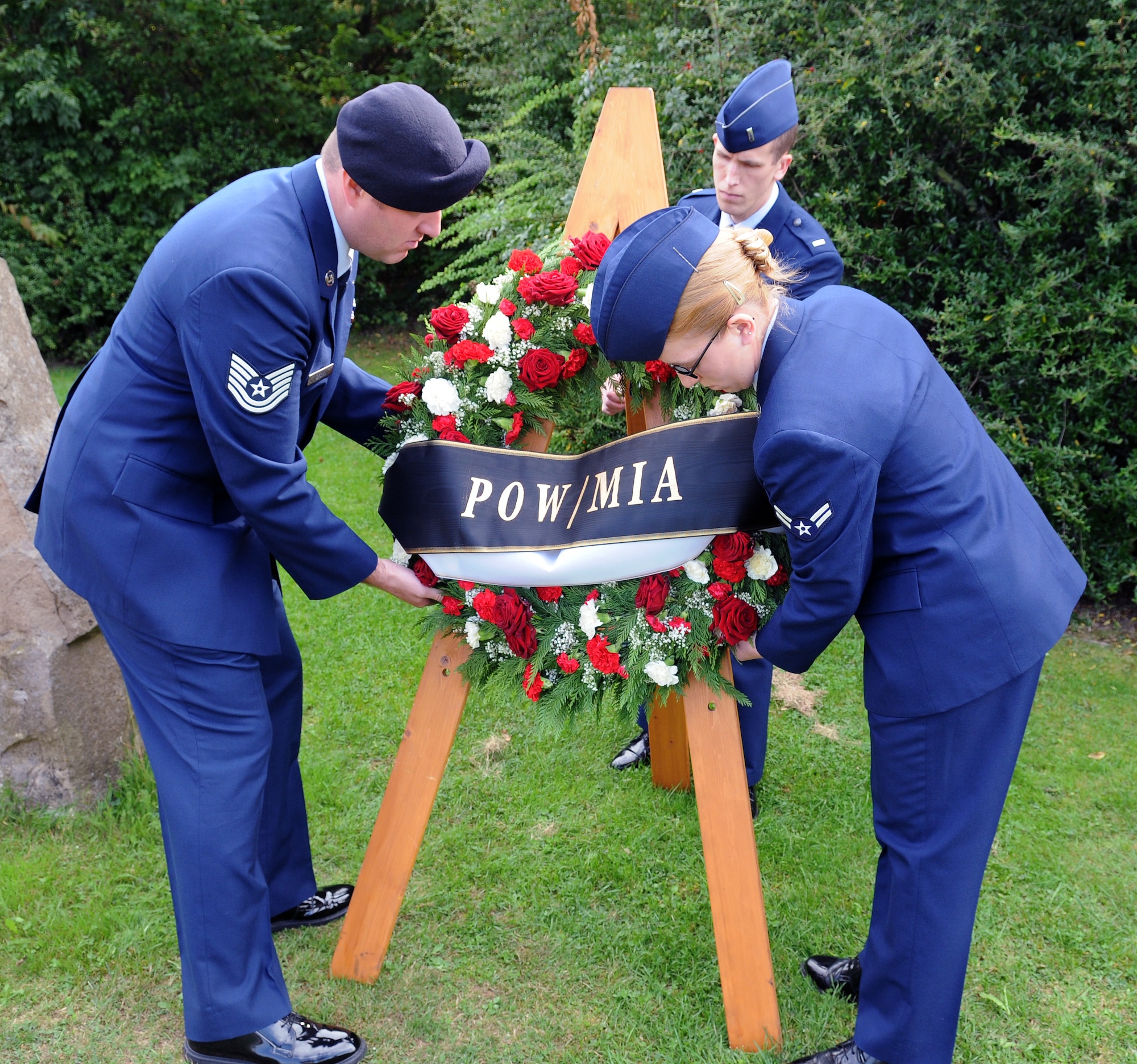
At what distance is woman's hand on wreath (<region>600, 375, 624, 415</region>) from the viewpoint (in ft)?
8.41

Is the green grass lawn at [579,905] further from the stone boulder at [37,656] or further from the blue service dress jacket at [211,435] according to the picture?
the blue service dress jacket at [211,435]

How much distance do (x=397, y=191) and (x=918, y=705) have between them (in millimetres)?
1541

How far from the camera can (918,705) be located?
203 centimetres

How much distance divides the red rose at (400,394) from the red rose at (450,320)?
164mm

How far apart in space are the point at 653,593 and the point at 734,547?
0.77 ft

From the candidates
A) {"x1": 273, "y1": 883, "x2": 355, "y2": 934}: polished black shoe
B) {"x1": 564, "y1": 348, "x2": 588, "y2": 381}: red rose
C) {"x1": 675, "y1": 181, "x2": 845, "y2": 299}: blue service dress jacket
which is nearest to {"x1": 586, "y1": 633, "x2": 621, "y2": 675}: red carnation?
{"x1": 564, "y1": 348, "x2": 588, "y2": 381}: red rose

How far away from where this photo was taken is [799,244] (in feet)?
10.9

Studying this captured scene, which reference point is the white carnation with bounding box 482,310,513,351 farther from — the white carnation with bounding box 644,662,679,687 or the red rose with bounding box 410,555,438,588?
the white carnation with bounding box 644,662,679,687

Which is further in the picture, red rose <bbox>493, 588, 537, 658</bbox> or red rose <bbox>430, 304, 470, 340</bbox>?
red rose <bbox>430, 304, 470, 340</bbox>

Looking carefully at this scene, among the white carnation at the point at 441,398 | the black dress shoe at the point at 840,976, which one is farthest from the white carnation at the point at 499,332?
the black dress shoe at the point at 840,976

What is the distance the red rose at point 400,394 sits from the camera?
2674mm

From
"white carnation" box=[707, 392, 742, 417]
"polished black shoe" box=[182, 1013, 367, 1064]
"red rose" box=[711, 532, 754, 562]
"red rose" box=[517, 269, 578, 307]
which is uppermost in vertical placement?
"red rose" box=[517, 269, 578, 307]

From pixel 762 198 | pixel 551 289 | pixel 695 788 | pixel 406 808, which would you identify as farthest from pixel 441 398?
pixel 762 198

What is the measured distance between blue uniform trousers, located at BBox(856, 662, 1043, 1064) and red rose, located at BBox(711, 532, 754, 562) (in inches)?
18.6
